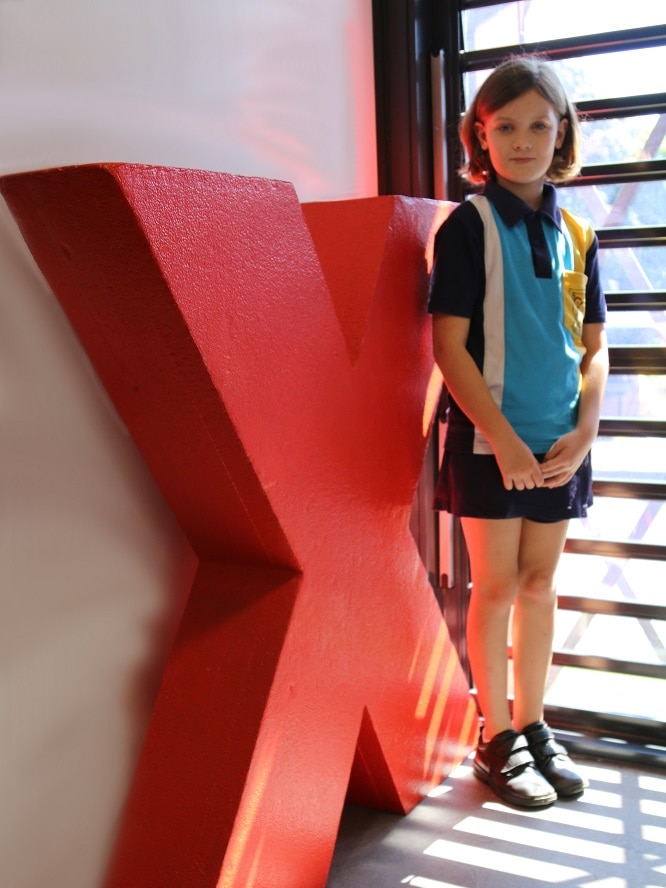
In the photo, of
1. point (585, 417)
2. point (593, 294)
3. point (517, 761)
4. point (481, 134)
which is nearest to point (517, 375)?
point (585, 417)

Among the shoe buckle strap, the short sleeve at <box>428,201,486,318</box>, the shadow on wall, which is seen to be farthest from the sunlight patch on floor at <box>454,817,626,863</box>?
A: the short sleeve at <box>428,201,486,318</box>

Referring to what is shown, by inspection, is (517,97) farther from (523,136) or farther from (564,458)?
(564,458)

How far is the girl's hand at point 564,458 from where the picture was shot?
1.99 m

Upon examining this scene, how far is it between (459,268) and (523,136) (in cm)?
29

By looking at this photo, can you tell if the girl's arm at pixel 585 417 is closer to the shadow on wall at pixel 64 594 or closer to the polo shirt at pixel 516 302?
the polo shirt at pixel 516 302

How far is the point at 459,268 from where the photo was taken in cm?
197

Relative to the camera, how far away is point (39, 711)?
1468mm

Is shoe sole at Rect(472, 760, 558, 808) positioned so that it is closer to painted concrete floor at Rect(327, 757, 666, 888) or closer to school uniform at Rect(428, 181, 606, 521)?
painted concrete floor at Rect(327, 757, 666, 888)

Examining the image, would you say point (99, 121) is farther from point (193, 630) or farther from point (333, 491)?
point (193, 630)

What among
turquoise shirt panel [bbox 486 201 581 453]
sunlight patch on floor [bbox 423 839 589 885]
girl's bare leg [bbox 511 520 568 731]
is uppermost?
turquoise shirt panel [bbox 486 201 581 453]

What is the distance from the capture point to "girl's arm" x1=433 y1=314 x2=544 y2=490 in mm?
1952

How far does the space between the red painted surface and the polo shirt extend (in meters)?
0.10

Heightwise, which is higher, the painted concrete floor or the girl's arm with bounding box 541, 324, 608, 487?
the girl's arm with bounding box 541, 324, 608, 487

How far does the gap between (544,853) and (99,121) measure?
1.56 metres
